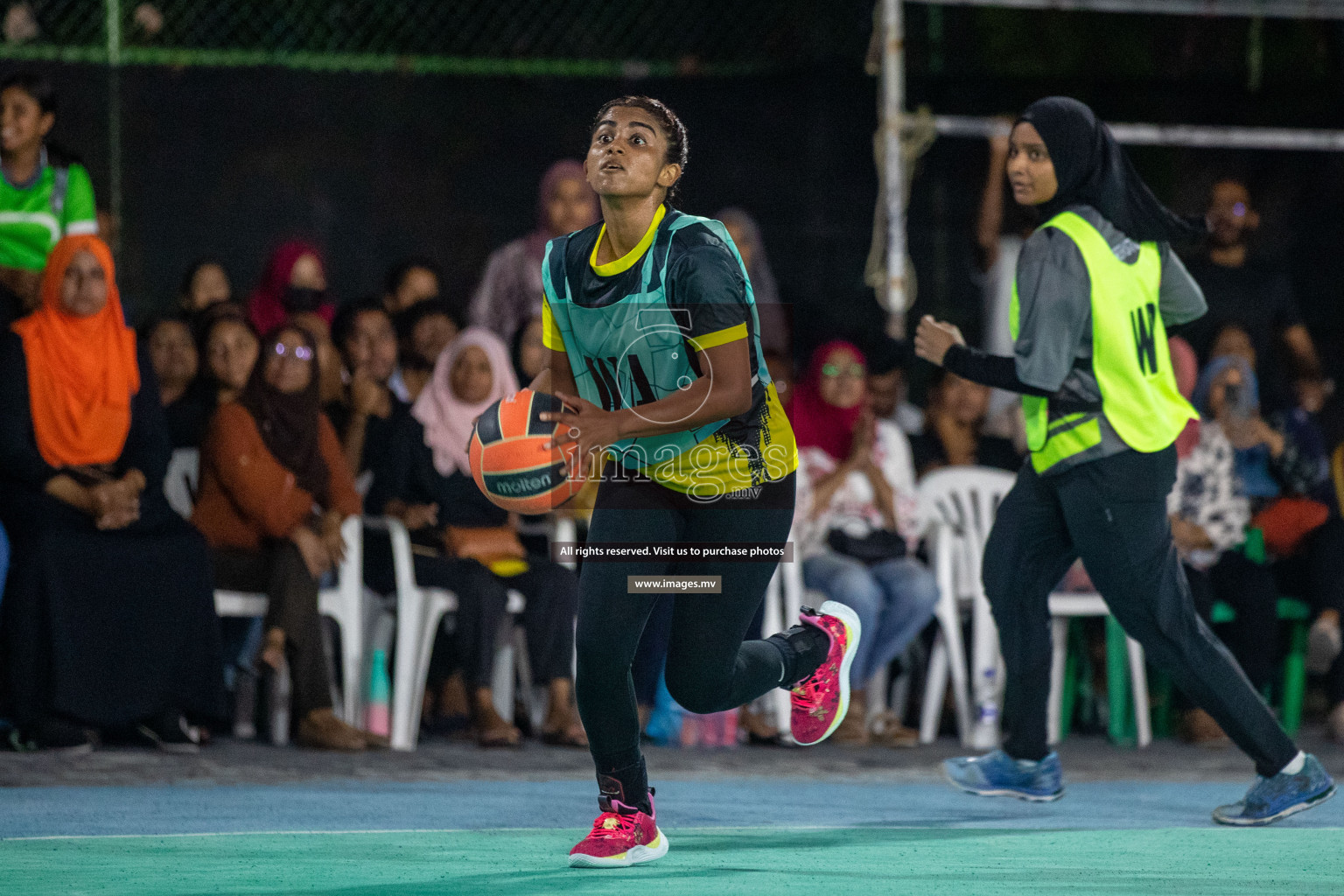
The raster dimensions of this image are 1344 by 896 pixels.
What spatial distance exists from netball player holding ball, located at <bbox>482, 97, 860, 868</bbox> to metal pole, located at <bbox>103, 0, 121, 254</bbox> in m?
5.23

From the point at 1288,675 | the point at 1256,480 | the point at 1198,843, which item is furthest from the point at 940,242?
the point at 1198,843

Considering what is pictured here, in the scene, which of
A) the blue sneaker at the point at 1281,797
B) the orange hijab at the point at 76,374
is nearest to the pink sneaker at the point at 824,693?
the blue sneaker at the point at 1281,797

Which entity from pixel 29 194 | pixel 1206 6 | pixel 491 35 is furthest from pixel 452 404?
pixel 1206 6

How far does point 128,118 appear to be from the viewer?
9297 mm

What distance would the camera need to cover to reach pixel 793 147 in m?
9.90

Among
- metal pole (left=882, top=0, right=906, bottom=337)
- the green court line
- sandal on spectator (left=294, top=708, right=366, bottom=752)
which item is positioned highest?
metal pole (left=882, top=0, right=906, bottom=337)

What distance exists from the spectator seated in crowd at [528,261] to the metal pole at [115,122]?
2.02 m

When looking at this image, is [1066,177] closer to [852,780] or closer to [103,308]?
[852,780]

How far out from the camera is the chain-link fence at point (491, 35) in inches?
369

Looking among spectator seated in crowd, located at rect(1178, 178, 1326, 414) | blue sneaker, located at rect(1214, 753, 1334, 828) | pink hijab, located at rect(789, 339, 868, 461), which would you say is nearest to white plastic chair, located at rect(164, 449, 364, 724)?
pink hijab, located at rect(789, 339, 868, 461)

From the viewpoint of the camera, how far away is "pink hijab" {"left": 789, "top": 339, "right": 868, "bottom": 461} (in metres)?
8.02

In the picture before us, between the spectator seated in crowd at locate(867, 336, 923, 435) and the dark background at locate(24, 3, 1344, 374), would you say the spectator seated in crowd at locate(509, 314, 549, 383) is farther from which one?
the dark background at locate(24, 3, 1344, 374)

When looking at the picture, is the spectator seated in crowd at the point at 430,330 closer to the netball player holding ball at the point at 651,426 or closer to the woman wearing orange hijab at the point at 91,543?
the woman wearing orange hijab at the point at 91,543

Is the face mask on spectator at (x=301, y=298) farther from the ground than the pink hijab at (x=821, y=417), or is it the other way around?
the face mask on spectator at (x=301, y=298)
